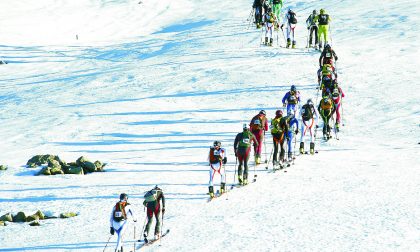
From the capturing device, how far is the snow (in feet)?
45.9

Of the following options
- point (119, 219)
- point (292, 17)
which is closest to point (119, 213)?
point (119, 219)

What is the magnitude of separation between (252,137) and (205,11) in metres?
34.8

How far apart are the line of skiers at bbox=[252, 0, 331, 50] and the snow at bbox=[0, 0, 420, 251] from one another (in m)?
0.90

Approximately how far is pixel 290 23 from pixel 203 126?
10.2 meters

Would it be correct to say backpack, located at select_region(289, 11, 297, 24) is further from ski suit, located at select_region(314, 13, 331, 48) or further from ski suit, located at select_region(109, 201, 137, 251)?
ski suit, located at select_region(109, 201, 137, 251)

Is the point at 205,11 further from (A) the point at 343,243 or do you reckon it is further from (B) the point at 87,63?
(A) the point at 343,243

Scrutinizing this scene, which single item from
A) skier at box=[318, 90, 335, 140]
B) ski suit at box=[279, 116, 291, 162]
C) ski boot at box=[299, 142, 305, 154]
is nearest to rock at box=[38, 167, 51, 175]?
ski suit at box=[279, 116, 291, 162]

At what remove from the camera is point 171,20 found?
50406 mm

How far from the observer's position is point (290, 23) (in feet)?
104

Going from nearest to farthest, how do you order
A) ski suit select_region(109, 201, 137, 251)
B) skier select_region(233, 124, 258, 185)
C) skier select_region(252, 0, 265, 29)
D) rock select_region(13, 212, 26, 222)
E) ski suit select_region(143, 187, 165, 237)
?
1. ski suit select_region(109, 201, 137, 251)
2. ski suit select_region(143, 187, 165, 237)
3. rock select_region(13, 212, 26, 222)
4. skier select_region(233, 124, 258, 185)
5. skier select_region(252, 0, 265, 29)

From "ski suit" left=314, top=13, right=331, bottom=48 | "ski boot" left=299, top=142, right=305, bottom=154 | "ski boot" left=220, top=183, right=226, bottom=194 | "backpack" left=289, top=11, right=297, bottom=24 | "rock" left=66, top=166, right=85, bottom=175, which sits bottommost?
"ski boot" left=220, top=183, right=226, bottom=194

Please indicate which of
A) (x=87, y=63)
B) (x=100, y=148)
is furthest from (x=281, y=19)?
(x=100, y=148)

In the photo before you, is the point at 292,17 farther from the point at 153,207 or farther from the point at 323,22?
the point at 153,207

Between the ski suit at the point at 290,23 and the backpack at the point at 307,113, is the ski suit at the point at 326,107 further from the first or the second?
the ski suit at the point at 290,23
